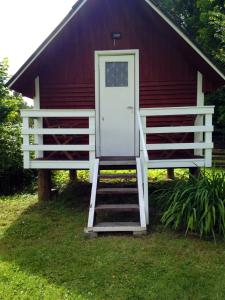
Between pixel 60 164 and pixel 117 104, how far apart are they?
1.96 m

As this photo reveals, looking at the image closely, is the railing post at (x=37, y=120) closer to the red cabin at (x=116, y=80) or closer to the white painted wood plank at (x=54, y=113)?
the red cabin at (x=116, y=80)

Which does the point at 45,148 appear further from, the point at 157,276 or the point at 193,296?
the point at 193,296

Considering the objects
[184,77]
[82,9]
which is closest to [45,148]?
[82,9]

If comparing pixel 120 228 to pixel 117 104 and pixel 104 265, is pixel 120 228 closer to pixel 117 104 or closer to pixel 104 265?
pixel 104 265

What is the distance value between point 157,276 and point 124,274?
0.40m

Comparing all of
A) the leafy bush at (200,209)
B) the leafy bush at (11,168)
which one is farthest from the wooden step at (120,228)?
the leafy bush at (11,168)

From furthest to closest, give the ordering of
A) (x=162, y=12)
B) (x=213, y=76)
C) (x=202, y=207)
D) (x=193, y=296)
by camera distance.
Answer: (x=213, y=76) → (x=162, y=12) → (x=202, y=207) → (x=193, y=296)

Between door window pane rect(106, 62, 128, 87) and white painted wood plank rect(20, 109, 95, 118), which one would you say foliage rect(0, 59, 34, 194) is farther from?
door window pane rect(106, 62, 128, 87)

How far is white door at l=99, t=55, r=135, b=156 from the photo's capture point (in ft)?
26.7

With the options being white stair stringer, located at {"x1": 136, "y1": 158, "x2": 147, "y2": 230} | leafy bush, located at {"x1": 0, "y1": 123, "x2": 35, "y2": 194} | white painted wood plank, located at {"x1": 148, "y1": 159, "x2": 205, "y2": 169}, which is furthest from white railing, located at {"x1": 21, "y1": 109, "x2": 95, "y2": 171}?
leafy bush, located at {"x1": 0, "y1": 123, "x2": 35, "y2": 194}

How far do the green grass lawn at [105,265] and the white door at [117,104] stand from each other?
8.14 ft

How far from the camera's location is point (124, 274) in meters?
4.37

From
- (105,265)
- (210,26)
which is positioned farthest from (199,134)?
(210,26)

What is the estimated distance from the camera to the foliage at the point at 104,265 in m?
4.01
